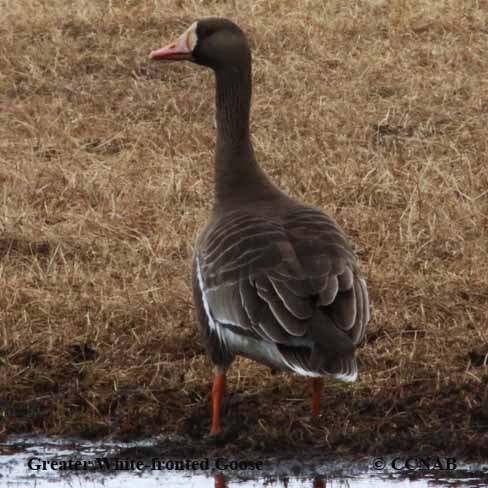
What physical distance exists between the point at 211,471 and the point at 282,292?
78 cm

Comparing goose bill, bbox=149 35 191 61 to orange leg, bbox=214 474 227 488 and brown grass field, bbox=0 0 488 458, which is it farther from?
orange leg, bbox=214 474 227 488

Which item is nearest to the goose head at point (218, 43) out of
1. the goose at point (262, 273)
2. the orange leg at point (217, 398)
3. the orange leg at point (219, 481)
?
Result: the goose at point (262, 273)

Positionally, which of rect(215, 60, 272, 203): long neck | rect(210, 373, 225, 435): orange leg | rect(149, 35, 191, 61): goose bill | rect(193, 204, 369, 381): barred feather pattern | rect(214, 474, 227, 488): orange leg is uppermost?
rect(149, 35, 191, 61): goose bill

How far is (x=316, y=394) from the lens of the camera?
18.2 ft

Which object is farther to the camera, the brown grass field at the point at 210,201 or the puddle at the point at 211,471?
the brown grass field at the point at 210,201

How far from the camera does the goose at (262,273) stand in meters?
4.98

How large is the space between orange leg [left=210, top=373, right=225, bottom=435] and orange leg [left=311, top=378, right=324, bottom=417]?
383 mm

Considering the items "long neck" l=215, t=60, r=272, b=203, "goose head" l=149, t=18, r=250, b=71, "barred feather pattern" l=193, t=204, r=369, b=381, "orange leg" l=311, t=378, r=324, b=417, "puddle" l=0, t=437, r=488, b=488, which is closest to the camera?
"barred feather pattern" l=193, t=204, r=369, b=381

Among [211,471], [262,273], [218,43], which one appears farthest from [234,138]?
[211,471]

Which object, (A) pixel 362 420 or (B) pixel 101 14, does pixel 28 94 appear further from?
(A) pixel 362 420

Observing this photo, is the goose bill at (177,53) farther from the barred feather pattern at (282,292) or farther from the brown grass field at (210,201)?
the brown grass field at (210,201)

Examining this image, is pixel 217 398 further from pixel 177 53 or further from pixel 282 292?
pixel 177 53

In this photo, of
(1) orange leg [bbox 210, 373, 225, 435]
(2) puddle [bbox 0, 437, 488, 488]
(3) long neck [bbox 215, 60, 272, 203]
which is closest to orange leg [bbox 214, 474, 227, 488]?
(2) puddle [bbox 0, 437, 488, 488]

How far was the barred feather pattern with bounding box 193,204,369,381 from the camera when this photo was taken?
4.95m
